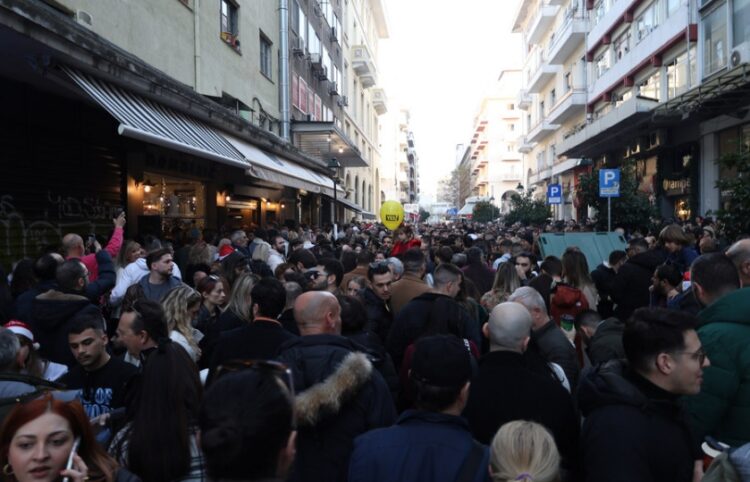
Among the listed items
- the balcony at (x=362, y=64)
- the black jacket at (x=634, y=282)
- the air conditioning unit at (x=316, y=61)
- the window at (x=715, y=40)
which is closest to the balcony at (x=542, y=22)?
the balcony at (x=362, y=64)

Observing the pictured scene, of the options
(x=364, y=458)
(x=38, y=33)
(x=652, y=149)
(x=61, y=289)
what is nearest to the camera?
(x=364, y=458)

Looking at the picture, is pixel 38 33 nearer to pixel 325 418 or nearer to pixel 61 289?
pixel 61 289

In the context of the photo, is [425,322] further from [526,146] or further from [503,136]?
[503,136]

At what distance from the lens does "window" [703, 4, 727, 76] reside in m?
18.1

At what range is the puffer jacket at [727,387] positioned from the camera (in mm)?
2988

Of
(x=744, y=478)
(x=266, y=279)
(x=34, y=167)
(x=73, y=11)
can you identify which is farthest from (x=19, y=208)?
(x=744, y=478)

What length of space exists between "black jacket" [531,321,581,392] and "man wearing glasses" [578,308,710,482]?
1522mm

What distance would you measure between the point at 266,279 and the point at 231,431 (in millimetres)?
2652

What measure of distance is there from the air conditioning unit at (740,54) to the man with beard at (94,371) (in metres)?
17.2

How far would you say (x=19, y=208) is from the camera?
8641mm

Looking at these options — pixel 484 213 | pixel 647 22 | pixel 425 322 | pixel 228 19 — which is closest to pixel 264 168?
pixel 228 19

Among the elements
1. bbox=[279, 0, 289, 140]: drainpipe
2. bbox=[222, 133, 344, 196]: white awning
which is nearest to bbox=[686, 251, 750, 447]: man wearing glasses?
bbox=[222, 133, 344, 196]: white awning

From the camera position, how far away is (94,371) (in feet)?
12.1

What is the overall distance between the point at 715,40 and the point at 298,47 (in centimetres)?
1646
